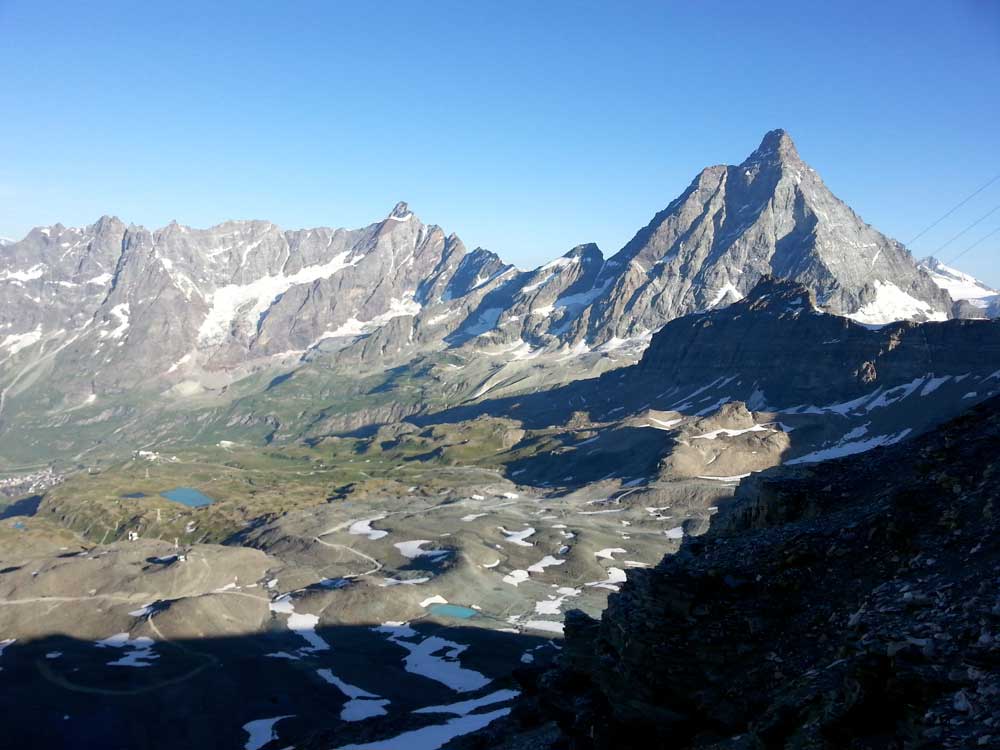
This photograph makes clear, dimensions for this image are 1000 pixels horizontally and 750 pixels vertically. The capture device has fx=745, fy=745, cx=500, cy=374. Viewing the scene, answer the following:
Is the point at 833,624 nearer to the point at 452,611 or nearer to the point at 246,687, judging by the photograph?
the point at 246,687

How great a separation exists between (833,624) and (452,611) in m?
106

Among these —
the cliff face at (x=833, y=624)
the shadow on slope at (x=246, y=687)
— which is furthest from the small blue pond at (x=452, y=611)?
the cliff face at (x=833, y=624)

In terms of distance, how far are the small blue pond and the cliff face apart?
3323 inches

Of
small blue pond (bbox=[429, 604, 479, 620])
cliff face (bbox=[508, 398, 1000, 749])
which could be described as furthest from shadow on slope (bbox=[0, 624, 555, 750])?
cliff face (bbox=[508, 398, 1000, 749])

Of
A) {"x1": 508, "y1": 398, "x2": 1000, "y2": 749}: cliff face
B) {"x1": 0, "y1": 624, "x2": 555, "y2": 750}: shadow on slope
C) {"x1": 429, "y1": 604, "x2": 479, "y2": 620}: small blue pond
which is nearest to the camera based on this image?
{"x1": 508, "y1": 398, "x2": 1000, "y2": 749}: cliff face

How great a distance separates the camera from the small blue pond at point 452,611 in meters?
123

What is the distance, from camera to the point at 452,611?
12569 cm

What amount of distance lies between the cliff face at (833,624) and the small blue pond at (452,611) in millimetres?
84410

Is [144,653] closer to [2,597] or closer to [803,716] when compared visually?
[2,597]

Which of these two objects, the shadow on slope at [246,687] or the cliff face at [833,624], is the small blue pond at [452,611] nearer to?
the shadow on slope at [246,687]

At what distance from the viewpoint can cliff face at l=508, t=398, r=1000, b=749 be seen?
18.7 m

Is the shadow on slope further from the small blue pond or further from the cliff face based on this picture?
the cliff face

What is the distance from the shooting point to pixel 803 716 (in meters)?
21.7

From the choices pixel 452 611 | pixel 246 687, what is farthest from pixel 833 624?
pixel 452 611
